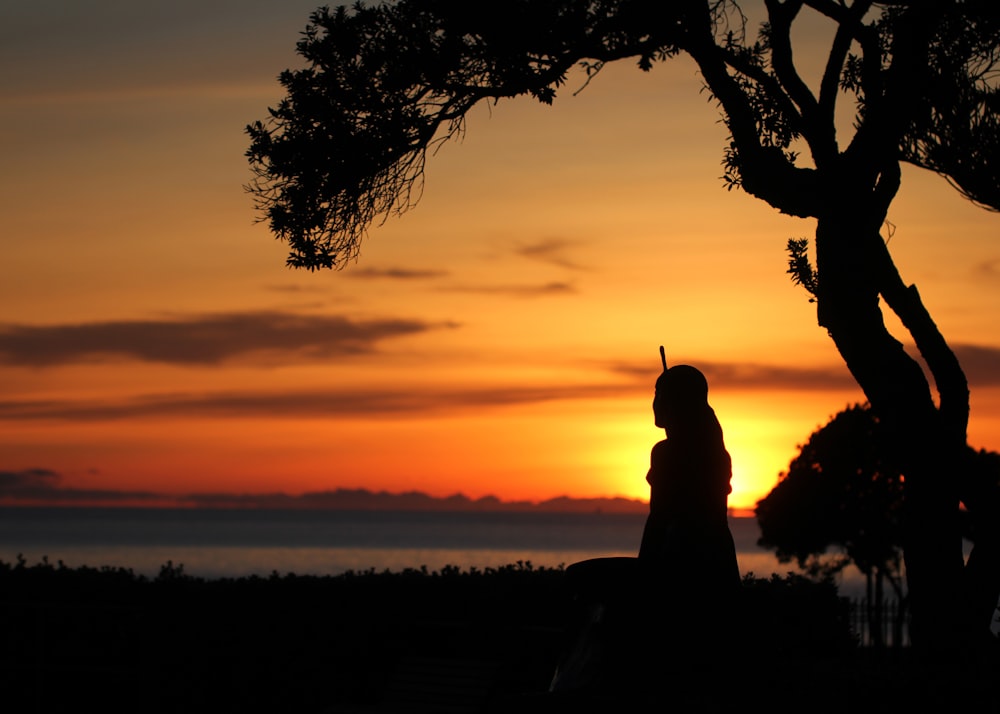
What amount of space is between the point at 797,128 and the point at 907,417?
3233 mm

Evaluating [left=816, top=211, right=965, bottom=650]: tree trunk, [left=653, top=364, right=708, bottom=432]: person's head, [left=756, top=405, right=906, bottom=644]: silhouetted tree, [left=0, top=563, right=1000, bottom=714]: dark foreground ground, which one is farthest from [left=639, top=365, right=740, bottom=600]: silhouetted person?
[left=756, top=405, right=906, bottom=644]: silhouetted tree

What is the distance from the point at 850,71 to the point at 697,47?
292 cm

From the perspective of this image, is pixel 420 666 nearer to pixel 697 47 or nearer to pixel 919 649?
pixel 919 649

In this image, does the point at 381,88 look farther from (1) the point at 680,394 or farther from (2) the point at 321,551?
(2) the point at 321,551

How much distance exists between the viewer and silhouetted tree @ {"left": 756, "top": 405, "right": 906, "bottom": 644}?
3512 centimetres

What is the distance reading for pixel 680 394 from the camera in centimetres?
657

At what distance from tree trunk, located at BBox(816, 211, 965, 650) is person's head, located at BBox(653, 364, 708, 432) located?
12.5 feet

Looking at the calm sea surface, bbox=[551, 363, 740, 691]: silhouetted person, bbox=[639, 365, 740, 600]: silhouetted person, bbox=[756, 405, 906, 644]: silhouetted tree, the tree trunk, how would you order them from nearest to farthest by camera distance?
bbox=[551, 363, 740, 691]: silhouetted person, bbox=[639, 365, 740, 600]: silhouetted person, the tree trunk, bbox=[756, 405, 906, 644]: silhouetted tree, the calm sea surface

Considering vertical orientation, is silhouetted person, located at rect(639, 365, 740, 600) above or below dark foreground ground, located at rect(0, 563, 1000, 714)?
above

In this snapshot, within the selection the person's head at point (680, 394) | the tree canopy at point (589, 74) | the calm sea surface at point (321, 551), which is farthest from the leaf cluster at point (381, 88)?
the calm sea surface at point (321, 551)

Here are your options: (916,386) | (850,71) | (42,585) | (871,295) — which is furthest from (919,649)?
(42,585)

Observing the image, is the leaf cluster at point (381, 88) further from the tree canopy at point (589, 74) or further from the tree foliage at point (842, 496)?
the tree foliage at point (842, 496)

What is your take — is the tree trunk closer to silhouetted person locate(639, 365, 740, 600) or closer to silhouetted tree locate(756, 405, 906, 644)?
silhouetted person locate(639, 365, 740, 600)

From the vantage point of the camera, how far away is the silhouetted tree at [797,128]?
982 centimetres
